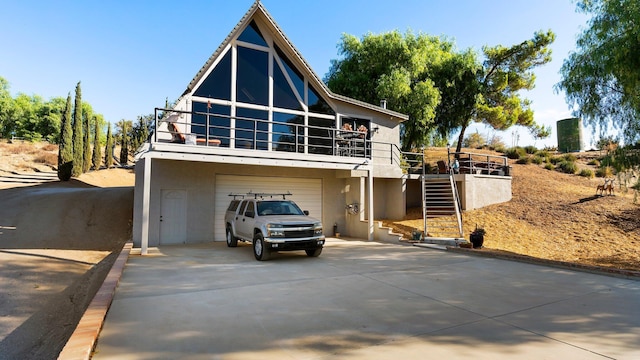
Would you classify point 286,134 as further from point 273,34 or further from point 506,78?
point 506,78

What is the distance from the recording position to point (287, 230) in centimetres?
915

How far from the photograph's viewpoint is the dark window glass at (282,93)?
48.0 feet

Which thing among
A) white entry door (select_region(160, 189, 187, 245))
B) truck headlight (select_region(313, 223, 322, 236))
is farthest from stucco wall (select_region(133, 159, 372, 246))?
truck headlight (select_region(313, 223, 322, 236))

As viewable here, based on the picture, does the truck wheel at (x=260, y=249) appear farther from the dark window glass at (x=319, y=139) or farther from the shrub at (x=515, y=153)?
the shrub at (x=515, y=153)

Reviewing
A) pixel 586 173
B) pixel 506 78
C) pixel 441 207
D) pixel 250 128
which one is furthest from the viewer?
pixel 586 173

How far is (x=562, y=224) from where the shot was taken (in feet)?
51.0

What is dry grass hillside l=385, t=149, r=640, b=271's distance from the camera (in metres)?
12.6

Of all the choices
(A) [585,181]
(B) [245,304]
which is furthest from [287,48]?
(A) [585,181]

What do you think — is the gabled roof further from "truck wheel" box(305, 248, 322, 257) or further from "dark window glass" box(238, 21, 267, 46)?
"truck wheel" box(305, 248, 322, 257)

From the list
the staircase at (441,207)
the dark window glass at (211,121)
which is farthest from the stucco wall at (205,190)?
the staircase at (441,207)

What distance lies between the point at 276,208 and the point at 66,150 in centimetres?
2597

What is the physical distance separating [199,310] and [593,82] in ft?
40.6

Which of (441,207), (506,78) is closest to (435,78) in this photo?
(506,78)

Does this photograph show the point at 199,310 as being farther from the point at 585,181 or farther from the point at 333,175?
the point at 585,181
